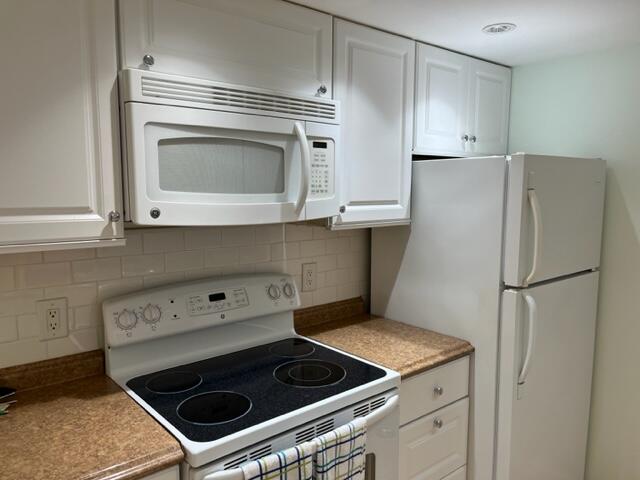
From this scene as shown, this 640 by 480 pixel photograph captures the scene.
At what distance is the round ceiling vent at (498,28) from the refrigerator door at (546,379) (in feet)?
3.26

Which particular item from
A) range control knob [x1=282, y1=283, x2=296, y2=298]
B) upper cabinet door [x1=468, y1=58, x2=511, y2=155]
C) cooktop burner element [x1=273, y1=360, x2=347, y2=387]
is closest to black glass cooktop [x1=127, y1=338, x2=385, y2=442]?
cooktop burner element [x1=273, y1=360, x2=347, y2=387]

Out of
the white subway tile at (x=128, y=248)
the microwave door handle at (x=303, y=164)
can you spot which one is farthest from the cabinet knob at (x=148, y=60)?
the white subway tile at (x=128, y=248)

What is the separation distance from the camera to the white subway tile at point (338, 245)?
2.27m

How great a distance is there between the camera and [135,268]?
1.72 m

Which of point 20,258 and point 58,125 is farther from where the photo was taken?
point 20,258

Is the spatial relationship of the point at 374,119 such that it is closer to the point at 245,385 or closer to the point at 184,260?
the point at 184,260

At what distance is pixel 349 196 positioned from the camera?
1.88 metres

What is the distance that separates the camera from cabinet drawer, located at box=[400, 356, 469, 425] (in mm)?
1784

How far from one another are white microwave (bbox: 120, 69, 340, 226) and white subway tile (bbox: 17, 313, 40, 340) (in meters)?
0.51

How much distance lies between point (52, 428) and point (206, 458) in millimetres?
440

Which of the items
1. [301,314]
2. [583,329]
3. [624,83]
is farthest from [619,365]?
[301,314]

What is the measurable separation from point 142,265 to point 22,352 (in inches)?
17.4

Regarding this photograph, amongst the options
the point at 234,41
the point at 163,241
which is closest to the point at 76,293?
the point at 163,241

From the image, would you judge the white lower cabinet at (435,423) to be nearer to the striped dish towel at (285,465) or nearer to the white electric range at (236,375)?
the white electric range at (236,375)
